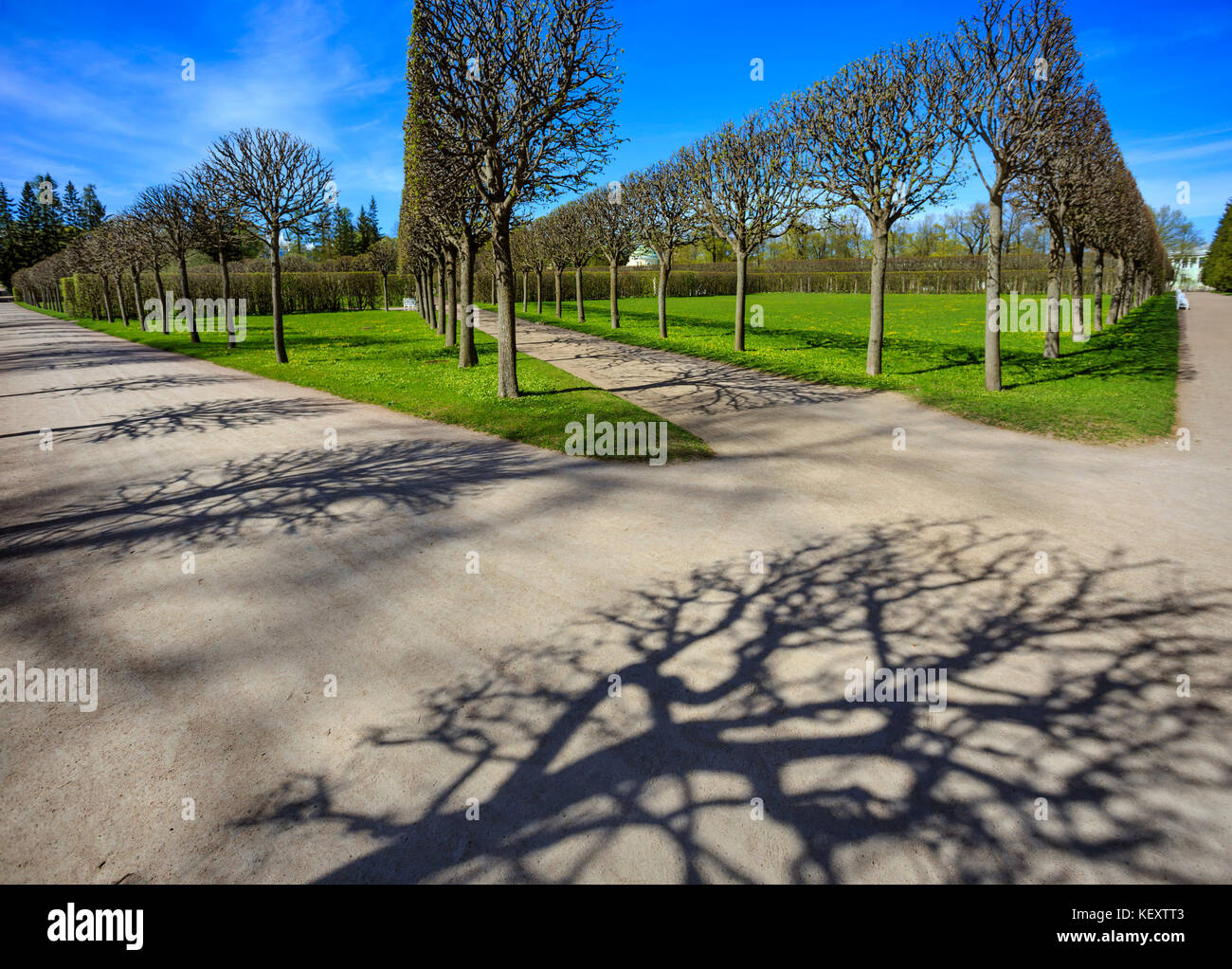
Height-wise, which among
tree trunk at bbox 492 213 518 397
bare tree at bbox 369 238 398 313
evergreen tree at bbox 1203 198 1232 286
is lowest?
tree trunk at bbox 492 213 518 397

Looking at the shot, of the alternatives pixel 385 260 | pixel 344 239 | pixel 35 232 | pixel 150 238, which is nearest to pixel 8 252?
pixel 35 232

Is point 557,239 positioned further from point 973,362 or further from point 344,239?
point 344,239

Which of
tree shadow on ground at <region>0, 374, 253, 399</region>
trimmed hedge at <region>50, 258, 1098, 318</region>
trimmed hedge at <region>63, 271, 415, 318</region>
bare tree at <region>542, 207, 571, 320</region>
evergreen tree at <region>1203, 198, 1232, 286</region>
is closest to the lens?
tree shadow on ground at <region>0, 374, 253, 399</region>

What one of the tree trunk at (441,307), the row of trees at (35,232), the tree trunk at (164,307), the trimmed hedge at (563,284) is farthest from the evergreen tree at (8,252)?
the tree trunk at (441,307)

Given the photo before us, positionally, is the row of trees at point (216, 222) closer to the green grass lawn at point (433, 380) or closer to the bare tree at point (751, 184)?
the green grass lawn at point (433, 380)

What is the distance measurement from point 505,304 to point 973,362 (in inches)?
624

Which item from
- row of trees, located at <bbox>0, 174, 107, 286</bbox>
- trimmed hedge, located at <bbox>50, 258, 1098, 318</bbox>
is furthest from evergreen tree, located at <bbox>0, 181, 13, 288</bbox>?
trimmed hedge, located at <bbox>50, 258, 1098, 318</bbox>

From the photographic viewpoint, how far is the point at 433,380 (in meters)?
18.0

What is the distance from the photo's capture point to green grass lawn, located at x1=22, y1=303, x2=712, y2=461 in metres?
12.8

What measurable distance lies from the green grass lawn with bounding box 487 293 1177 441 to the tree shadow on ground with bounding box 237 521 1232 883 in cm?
858

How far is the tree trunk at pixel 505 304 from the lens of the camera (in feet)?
46.5

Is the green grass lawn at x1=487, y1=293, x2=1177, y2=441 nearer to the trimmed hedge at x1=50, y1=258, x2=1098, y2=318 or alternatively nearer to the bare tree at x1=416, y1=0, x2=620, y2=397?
the bare tree at x1=416, y1=0, x2=620, y2=397

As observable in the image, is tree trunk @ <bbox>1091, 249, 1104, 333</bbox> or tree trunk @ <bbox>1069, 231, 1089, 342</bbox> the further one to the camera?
tree trunk @ <bbox>1091, 249, 1104, 333</bbox>

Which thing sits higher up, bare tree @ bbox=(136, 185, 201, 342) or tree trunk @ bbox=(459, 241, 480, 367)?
bare tree @ bbox=(136, 185, 201, 342)
